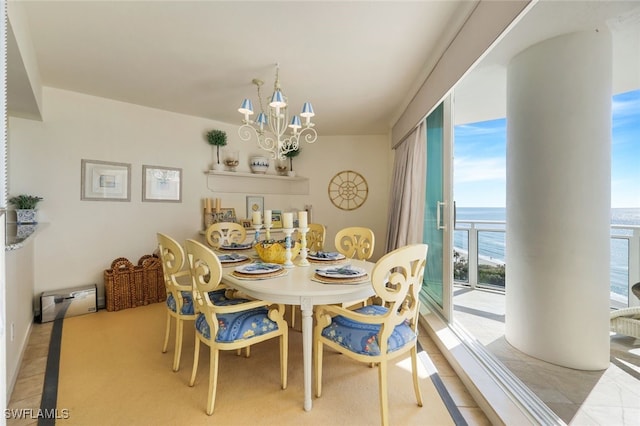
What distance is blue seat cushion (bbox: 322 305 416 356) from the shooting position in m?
1.38

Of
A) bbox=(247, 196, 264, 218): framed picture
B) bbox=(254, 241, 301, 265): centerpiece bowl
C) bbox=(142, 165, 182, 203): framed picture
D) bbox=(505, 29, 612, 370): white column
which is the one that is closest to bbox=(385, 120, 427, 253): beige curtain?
bbox=(505, 29, 612, 370): white column

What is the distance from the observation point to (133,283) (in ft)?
10.1

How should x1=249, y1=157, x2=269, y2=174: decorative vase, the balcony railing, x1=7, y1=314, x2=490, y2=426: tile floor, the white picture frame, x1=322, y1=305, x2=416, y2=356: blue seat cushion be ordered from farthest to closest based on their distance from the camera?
the white picture frame, x1=249, y1=157, x2=269, y2=174: decorative vase, the balcony railing, x1=7, y1=314, x2=490, y2=426: tile floor, x1=322, y1=305, x2=416, y2=356: blue seat cushion

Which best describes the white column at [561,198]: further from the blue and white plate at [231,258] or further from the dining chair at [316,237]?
the blue and white plate at [231,258]

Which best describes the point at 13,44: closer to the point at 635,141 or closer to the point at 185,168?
the point at 185,168

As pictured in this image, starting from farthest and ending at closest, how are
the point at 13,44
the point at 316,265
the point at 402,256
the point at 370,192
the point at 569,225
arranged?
the point at 370,192 < the point at 316,265 < the point at 569,225 < the point at 13,44 < the point at 402,256

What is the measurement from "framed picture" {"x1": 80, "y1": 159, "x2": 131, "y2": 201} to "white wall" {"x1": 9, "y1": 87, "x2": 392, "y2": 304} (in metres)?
0.05

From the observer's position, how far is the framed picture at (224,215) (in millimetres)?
3697

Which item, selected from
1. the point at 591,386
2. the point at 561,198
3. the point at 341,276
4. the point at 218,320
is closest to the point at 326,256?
the point at 341,276

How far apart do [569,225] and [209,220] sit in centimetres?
366

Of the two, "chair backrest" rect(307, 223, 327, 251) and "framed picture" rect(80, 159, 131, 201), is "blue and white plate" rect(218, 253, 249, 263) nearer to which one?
"chair backrest" rect(307, 223, 327, 251)

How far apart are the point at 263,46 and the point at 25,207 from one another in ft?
8.71

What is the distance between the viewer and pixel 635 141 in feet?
4.45

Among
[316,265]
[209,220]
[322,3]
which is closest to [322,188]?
[209,220]
